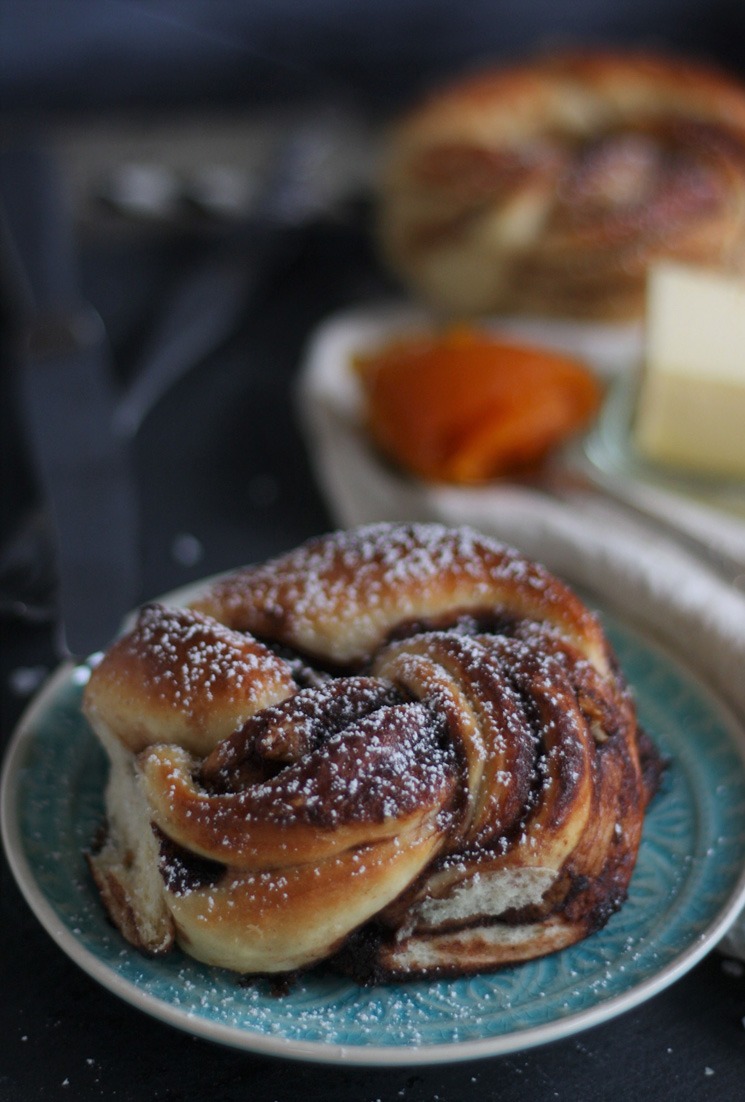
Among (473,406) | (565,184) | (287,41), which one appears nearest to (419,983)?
(473,406)

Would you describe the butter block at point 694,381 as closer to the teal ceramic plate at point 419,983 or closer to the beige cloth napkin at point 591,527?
the beige cloth napkin at point 591,527

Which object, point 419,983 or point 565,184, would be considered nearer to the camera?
point 419,983

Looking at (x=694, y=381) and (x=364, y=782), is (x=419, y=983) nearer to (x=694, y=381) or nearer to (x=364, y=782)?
(x=364, y=782)

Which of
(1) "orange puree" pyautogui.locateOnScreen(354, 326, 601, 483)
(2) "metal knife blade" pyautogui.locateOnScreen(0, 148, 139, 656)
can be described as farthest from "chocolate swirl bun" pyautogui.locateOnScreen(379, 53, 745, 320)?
(2) "metal knife blade" pyautogui.locateOnScreen(0, 148, 139, 656)

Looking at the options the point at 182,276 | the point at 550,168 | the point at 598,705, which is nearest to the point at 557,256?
the point at 550,168

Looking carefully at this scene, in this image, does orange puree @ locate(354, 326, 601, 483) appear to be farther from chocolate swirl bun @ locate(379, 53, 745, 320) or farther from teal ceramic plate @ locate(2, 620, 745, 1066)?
teal ceramic plate @ locate(2, 620, 745, 1066)

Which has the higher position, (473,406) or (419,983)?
(473,406)
